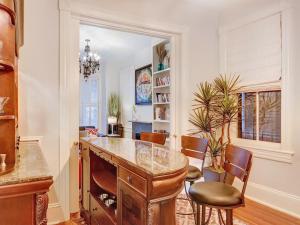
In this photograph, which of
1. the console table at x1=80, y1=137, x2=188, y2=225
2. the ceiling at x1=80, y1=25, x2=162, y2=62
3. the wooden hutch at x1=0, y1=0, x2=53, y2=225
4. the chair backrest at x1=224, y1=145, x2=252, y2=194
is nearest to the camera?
the wooden hutch at x1=0, y1=0, x2=53, y2=225

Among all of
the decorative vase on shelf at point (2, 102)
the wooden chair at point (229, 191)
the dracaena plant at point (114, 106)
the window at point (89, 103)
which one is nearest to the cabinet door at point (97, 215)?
the wooden chair at point (229, 191)

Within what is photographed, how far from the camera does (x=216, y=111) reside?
366 centimetres

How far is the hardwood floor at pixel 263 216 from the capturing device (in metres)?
2.78

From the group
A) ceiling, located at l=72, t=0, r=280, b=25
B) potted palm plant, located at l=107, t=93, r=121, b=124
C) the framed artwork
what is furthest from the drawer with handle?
potted palm plant, located at l=107, t=93, r=121, b=124

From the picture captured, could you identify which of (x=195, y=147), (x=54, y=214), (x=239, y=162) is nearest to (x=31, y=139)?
(x=54, y=214)

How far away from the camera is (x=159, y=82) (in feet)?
16.3

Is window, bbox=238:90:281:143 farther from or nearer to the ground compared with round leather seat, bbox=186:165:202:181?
farther from the ground

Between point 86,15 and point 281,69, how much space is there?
256 centimetres

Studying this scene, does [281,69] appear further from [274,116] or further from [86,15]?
[86,15]

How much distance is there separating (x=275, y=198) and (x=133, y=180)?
2512mm

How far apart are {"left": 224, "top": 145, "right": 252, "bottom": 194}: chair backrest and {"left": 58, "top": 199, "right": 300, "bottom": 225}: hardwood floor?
1154 mm

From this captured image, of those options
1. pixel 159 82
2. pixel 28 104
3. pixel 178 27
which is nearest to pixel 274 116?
pixel 178 27

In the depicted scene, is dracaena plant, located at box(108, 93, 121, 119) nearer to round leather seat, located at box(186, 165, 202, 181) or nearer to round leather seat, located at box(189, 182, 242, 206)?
round leather seat, located at box(186, 165, 202, 181)

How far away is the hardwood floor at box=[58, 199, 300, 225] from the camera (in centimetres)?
279
